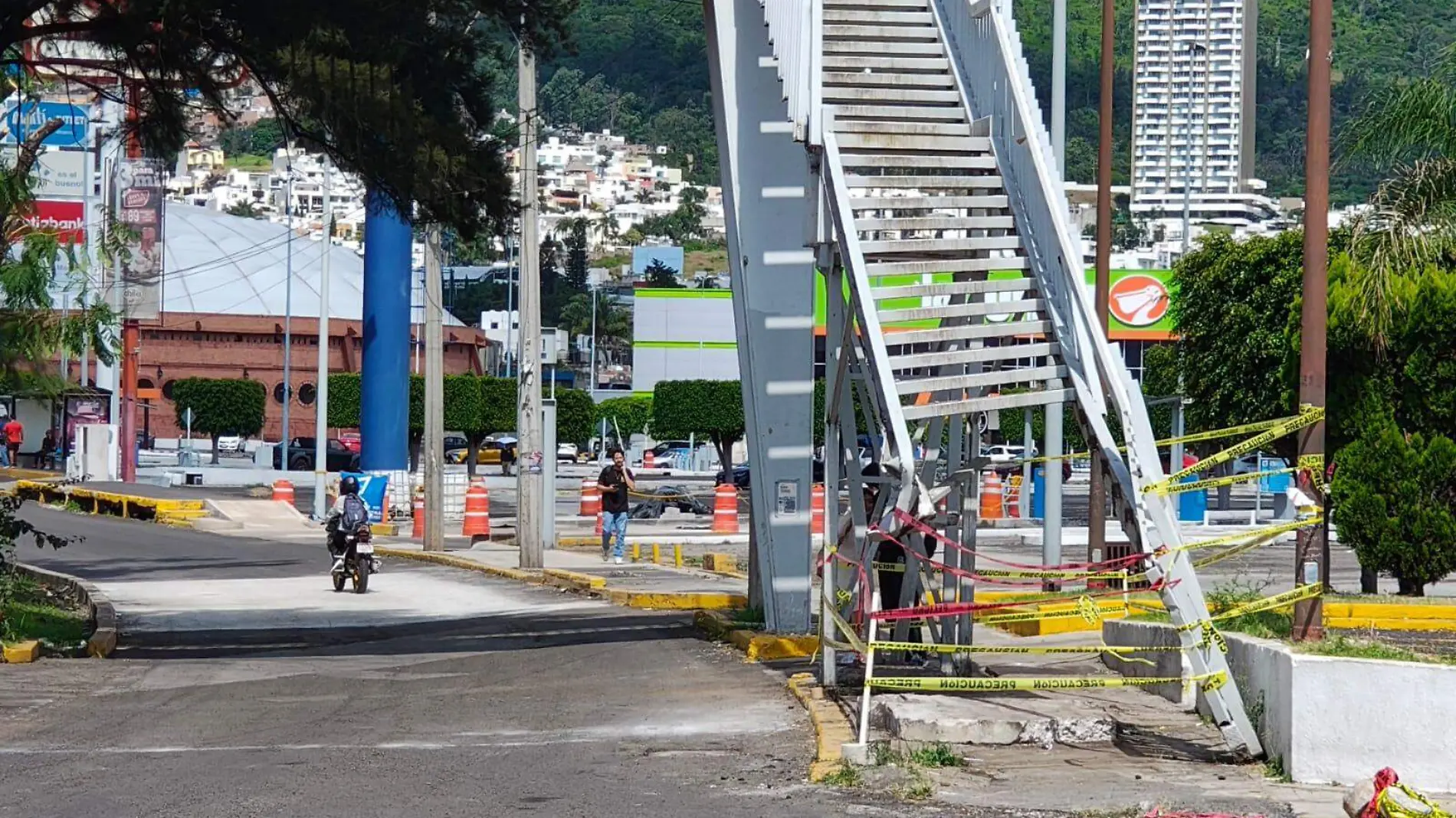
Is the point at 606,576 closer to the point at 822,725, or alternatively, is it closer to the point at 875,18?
the point at 875,18

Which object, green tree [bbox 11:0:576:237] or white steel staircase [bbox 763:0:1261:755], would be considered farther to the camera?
green tree [bbox 11:0:576:237]

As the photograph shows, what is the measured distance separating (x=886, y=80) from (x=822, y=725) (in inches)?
212

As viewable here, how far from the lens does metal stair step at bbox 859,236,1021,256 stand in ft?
42.8

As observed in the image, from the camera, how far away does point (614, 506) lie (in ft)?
99.5

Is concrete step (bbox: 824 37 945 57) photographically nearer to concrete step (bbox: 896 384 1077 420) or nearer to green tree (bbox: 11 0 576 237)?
concrete step (bbox: 896 384 1077 420)

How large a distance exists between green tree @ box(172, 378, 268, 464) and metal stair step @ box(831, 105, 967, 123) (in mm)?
73141

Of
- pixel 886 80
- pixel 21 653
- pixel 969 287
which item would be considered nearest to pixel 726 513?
pixel 21 653

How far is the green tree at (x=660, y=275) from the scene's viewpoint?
156m

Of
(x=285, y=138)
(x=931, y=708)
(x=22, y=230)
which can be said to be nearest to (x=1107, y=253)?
(x=285, y=138)

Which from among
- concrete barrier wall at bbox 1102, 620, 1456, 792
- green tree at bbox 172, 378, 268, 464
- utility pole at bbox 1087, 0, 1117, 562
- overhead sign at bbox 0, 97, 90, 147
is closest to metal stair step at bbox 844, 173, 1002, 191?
concrete barrier wall at bbox 1102, 620, 1456, 792

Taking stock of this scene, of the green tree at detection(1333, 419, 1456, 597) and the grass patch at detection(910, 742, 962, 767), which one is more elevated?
the green tree at detection(1333, 419, 1456, 597)

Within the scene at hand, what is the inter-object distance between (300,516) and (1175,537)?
118 feet

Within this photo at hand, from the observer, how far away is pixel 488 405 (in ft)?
217

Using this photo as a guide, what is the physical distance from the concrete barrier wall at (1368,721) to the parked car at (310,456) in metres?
57.7
